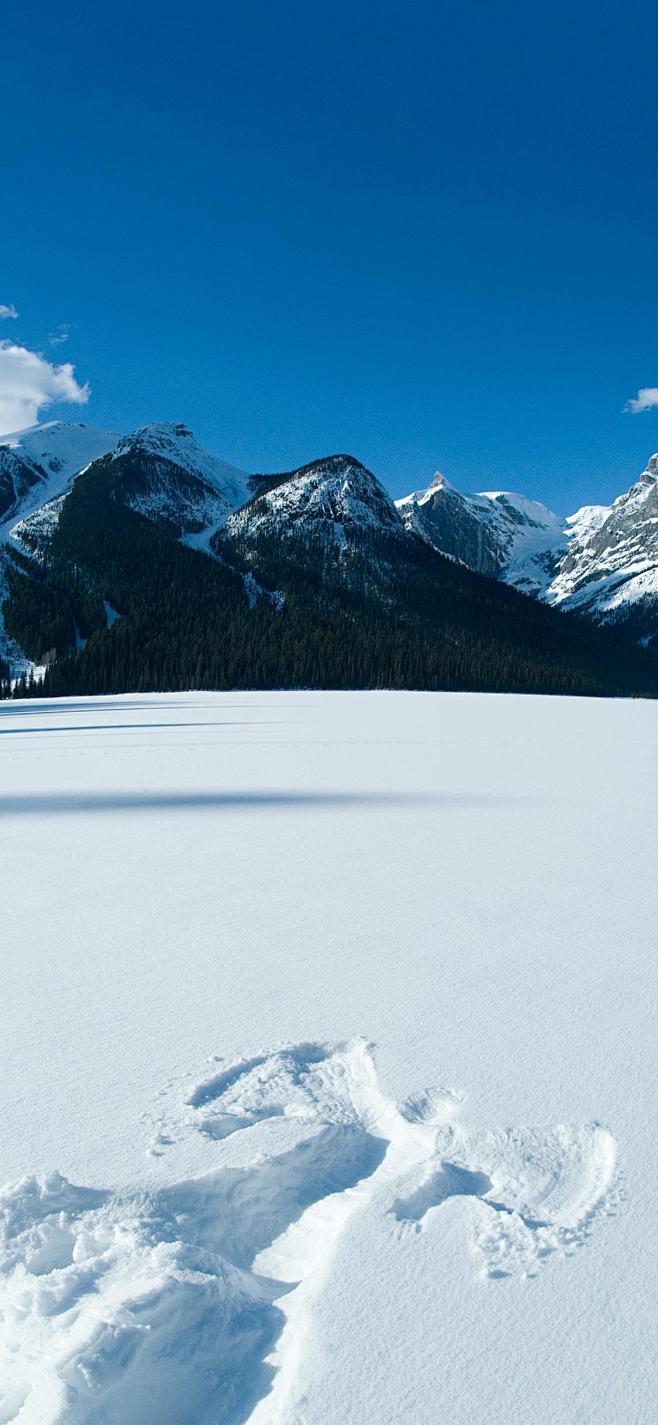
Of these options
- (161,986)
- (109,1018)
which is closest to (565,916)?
(161,986)

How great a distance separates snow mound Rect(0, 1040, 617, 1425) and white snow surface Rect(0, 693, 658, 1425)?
0.03ft

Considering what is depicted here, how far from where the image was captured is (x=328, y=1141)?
11.6ft

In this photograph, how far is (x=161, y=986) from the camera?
17.4 ft

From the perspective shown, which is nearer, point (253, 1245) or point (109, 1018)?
point (253, 1245)

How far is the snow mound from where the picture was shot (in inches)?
91.3

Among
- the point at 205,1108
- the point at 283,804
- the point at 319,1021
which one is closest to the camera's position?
the point at 205,1108

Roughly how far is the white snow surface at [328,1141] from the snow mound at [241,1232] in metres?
0.01

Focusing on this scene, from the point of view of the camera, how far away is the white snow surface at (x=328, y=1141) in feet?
7.77

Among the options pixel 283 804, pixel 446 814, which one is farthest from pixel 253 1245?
pixel 283 804

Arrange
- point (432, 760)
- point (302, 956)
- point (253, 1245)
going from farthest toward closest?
point (432, 760) < point (302, 956) < point (253, 1245)

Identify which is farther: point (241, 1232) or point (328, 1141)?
point (328, 1141)

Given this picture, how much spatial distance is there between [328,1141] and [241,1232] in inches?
25.8

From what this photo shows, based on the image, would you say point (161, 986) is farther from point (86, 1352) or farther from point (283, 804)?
point (283, 804)

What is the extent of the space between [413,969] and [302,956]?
2.92ft
